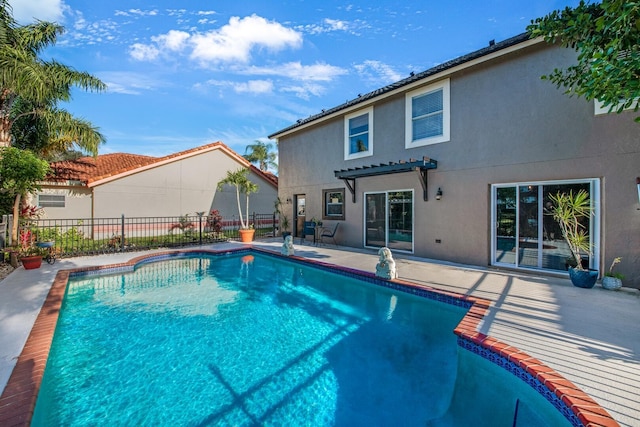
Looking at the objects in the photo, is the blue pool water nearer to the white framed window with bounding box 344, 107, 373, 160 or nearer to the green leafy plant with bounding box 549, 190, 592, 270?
the green leafy plant with bounding box 549, 190, 592, 270

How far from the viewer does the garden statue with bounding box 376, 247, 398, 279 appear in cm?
777

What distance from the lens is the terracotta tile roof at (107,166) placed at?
16.1m

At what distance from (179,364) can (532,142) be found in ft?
34.2

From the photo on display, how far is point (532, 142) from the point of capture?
8094mm

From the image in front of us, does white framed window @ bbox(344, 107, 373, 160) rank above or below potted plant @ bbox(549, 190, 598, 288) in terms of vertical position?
above

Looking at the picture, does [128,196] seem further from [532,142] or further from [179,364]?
[532,142]

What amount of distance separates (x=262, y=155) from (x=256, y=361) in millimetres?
34170

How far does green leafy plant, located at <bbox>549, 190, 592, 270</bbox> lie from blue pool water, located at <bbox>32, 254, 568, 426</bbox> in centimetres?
375

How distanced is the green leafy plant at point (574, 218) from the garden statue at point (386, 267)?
4.36 m

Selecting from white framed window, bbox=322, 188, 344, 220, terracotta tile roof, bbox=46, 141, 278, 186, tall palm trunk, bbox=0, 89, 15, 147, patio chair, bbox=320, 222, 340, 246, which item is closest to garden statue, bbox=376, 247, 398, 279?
patio chair, bbox=320, 222, 340, 246

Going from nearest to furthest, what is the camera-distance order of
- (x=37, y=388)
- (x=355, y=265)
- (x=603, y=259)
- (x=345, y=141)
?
(x=37, y=388)
(x=603, y=259)
(x=355, y=265)
(x=345, y=141)

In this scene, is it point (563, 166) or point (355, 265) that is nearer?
point (563, 166)

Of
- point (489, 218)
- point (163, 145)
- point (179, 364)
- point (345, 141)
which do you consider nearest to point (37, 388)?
point (179, 364)

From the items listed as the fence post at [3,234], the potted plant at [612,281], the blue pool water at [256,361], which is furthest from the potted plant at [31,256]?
the potted plant at [612,281]
